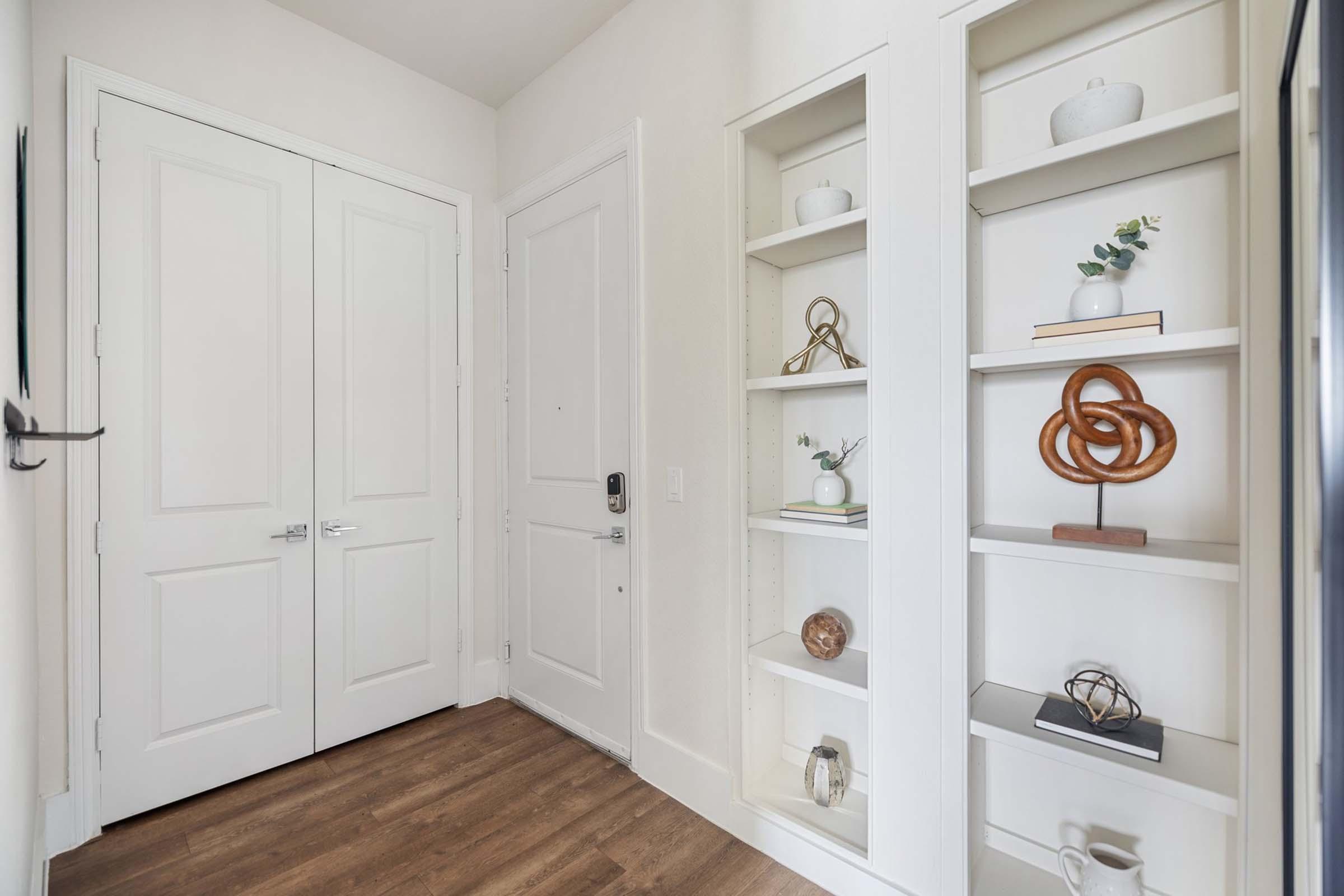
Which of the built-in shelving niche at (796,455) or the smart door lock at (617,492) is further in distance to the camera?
the smart door lock at (617,492)

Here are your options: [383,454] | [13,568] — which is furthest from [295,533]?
[13,568]

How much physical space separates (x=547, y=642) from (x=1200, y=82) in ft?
8.91

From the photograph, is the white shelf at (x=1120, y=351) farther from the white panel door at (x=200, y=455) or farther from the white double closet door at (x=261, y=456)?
the white panel door at (x=200, y=455)

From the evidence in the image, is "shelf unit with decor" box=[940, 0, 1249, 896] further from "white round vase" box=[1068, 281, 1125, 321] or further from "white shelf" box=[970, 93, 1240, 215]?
"white round vase" box=[1068, 281, 1125, 321]

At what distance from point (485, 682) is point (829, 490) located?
78.7 inches

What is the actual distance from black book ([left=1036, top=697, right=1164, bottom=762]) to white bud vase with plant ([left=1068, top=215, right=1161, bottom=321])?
2.90 feet

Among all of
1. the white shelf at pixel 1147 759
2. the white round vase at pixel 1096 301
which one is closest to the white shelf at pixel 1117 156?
the white round vase at pixel 1096 301

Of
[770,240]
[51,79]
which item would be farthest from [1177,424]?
[51,79]

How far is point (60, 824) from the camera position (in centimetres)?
183

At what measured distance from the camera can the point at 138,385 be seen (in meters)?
2.02

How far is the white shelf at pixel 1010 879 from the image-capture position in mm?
1443

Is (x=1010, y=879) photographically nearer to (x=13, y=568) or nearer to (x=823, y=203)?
(x=823, y=203)

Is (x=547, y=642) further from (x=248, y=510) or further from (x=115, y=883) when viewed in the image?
(x=115, y=883)

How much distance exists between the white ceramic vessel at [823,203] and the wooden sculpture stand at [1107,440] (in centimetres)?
77
